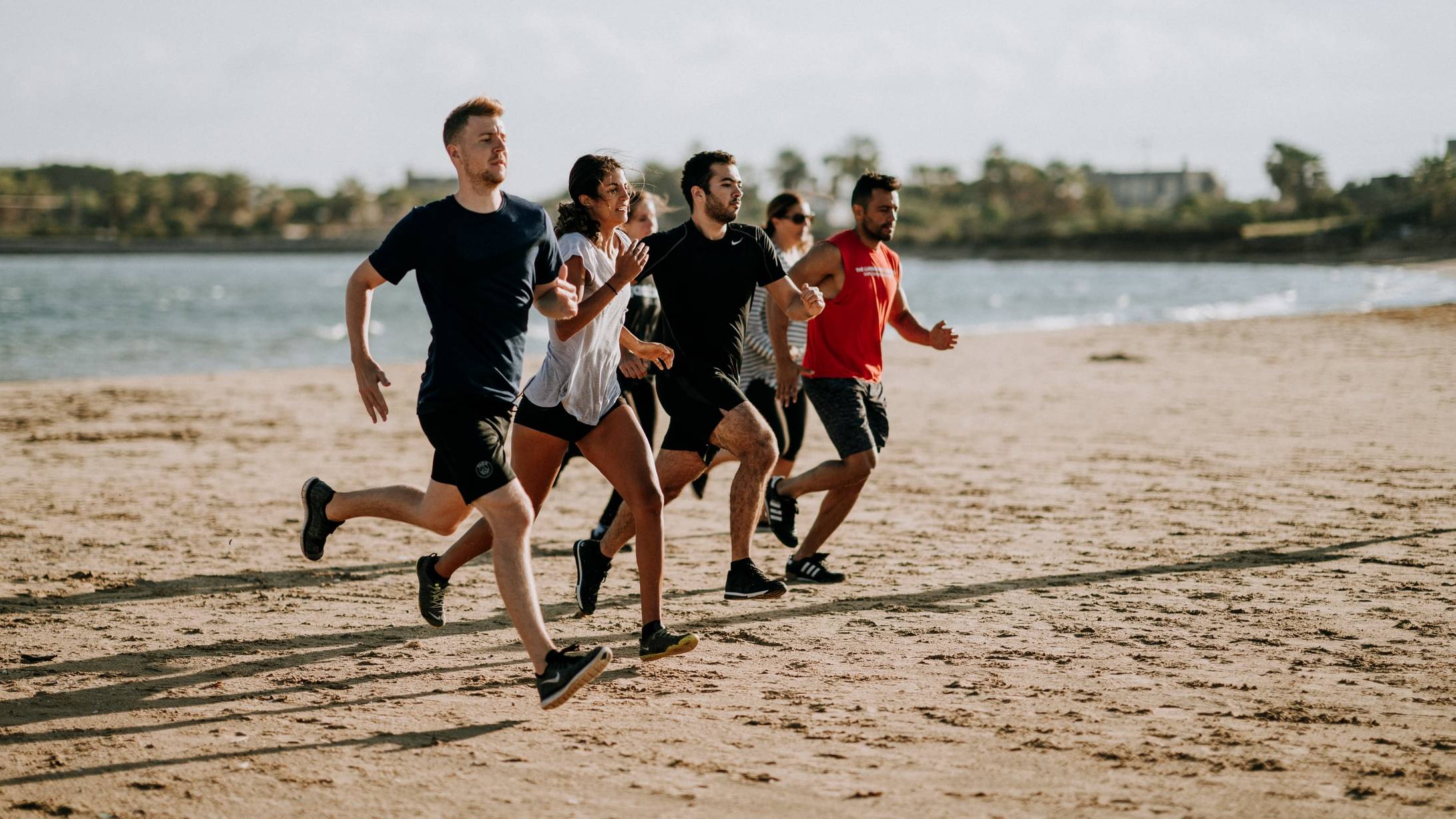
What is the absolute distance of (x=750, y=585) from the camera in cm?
609

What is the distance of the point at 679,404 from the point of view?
615cm

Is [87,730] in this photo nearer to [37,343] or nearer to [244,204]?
[37,343]

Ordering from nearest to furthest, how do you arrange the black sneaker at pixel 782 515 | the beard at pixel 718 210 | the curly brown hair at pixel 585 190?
the curly brown hair at pixel 585 190
the beard at pixel 718 210
the black sneaker at pixel 782 515

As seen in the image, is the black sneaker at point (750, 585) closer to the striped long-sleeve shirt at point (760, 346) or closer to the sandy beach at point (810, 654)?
the sandy beach at point (810, 654)

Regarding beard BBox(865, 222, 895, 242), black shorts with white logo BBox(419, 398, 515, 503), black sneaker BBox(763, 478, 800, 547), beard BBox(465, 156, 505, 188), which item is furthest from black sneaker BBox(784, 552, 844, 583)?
beard BBox(465, 156, 505, 188)

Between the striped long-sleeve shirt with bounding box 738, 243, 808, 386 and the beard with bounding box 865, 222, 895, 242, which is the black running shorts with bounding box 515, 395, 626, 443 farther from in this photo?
the striped long-sleeve shirt with bounding box 738, 243, 808, 386

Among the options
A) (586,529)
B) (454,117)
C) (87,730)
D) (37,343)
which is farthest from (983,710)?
(37,343)

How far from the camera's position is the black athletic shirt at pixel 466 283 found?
4.68 m

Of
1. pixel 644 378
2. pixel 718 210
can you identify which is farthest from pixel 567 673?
pixel 644 378

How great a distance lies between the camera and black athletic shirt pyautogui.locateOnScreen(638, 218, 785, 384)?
602 cm

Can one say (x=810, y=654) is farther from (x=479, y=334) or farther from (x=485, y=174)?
(x=485, y=174)

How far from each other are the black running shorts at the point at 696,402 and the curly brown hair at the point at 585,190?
0.88 metres

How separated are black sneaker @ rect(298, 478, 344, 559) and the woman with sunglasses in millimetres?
2594

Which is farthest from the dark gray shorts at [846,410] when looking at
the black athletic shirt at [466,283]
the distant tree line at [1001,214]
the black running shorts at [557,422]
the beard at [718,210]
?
the distant tree line at [1001,214]
